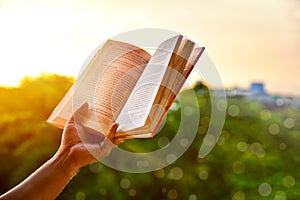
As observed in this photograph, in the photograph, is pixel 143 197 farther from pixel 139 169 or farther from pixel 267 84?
pixel 267 84

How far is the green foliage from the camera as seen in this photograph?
202 centimetres

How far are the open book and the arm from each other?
3 centimetres

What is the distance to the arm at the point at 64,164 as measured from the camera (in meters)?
0.99

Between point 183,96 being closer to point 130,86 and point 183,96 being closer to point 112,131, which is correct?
point 130,86

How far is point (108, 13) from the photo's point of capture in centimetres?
218

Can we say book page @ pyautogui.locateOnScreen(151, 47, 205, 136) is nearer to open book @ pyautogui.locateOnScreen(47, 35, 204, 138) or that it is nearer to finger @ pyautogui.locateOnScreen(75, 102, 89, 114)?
open book @ pyautogui.locateOnScreen(47, 35, 204, 138)

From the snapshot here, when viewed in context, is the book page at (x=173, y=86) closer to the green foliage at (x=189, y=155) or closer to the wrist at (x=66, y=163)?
the wrist at (x=66, y=163)

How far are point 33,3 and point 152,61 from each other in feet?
3.82

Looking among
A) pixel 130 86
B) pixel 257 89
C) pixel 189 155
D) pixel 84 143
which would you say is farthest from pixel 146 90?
pixel 257 89

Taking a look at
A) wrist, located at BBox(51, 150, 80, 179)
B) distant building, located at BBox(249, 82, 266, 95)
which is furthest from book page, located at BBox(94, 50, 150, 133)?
distant building, located at BBox(249, 82, 266, 95)

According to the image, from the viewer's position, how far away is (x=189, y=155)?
2.05 metres

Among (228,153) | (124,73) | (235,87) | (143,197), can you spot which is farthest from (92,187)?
(124,73)

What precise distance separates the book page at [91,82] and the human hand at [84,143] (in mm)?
58

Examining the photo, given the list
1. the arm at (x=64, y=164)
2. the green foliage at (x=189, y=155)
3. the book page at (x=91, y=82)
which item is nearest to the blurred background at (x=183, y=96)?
the green foliage at (x=189, y=155)
